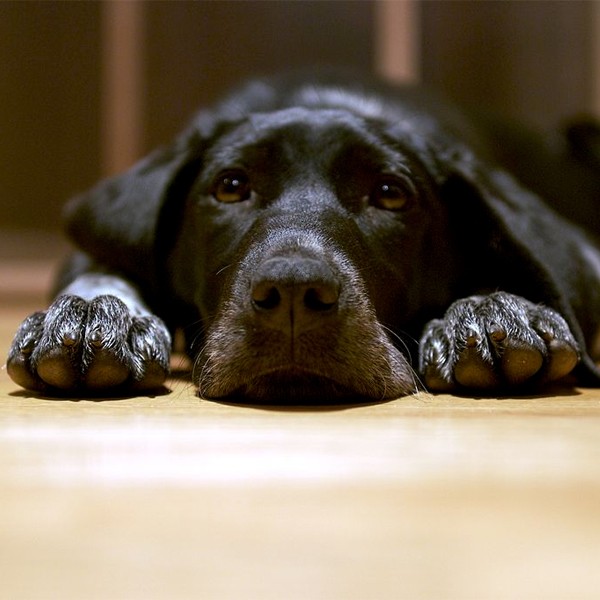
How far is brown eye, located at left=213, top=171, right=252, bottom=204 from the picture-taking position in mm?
2295

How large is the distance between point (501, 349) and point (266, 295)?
56cm

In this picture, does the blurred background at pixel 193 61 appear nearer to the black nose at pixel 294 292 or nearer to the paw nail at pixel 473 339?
the paw nail at pixel 473 339

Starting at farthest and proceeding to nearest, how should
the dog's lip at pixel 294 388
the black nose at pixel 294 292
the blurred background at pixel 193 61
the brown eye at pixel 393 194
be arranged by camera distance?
the blurred background at pixel 193 61 < the brown eye at pixel 393 194 < the dog's lip at pixel 294 388 < the black nose at pixel 294 292

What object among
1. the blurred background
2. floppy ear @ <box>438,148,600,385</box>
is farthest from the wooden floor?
the blurred background

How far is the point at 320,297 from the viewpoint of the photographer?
5.76 ft

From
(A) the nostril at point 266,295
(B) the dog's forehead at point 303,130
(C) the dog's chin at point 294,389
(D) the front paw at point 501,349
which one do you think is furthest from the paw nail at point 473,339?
(B) the dog's forehead at point 303,130

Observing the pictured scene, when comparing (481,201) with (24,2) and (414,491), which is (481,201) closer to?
(414,491)

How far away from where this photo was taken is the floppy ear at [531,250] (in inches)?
85.5

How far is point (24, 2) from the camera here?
6141 mm

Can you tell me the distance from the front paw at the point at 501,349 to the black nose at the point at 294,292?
1.19 feet

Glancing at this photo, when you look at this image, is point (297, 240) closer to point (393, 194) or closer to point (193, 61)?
point (393, 194)

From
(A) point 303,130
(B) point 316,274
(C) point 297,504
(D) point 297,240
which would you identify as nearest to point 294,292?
(B) point 316,274

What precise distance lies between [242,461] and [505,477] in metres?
0.40

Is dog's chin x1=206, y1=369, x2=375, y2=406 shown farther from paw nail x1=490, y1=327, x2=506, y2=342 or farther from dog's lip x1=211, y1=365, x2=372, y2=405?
paw nail x1=490, y1=327, x2=506, y2=342
